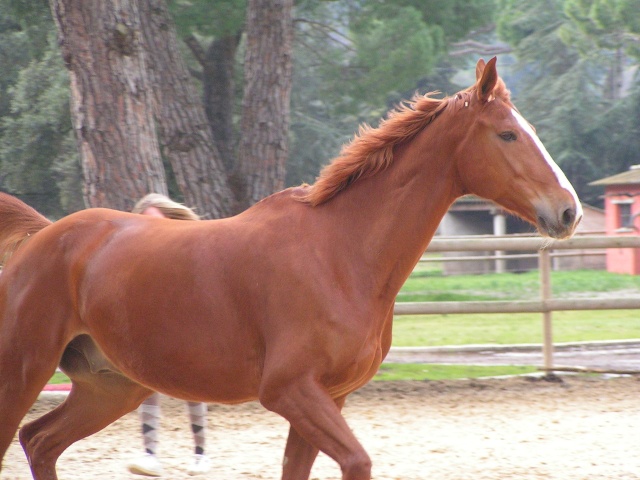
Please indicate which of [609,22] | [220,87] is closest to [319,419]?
[220,87]

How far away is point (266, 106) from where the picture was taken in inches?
320

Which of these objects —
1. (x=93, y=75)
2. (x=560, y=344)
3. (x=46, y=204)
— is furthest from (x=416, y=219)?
(x=46, y=204)

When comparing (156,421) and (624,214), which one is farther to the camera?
(624,214)

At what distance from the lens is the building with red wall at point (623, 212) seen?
22469mm

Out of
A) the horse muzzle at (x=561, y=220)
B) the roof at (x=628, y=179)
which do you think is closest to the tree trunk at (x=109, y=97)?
the horse muzzle at (x=561, y=220)

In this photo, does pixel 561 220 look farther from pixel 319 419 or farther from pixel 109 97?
pixel 109 97

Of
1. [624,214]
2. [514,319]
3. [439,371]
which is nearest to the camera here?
[439,371]

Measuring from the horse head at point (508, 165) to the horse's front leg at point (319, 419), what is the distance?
3.44 ft

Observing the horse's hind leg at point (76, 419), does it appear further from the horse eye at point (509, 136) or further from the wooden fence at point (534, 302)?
the wooden fence at point (534, 302)

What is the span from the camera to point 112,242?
12.2 feet

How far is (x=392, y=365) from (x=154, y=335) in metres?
5.46

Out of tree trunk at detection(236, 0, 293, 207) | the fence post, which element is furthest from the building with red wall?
tree trunk at detection(236, 0, 293, 207)

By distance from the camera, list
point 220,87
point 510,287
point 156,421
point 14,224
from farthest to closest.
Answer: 1. point 510,287
2. point 220,87
3. point 156,421
4. point 14,224

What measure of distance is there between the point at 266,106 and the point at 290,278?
5103 mm
